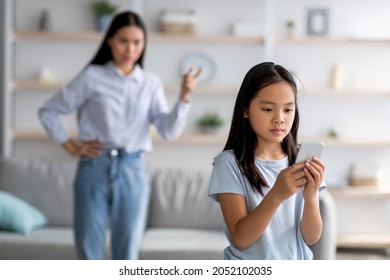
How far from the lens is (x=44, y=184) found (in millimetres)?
3391

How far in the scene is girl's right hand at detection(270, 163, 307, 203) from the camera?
949 millimetres

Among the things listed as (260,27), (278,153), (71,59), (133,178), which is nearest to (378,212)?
(260,27)

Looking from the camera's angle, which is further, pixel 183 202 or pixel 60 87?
pixel 60 87

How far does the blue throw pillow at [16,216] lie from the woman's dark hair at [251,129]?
2.14 metres

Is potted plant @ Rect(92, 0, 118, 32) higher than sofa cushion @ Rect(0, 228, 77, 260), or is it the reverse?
potted plant @ Rect(92, 0, 118, 32)

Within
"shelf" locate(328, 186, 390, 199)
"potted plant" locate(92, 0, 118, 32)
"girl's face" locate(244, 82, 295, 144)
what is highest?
"potted plant" locate(92, 0, 118, 32)

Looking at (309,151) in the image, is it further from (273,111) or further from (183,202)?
(183,202)

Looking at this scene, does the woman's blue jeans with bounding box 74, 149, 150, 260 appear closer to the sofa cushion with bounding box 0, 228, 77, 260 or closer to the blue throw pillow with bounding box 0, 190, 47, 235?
the sofa cushion with bounding box 0, 228, 77, 260

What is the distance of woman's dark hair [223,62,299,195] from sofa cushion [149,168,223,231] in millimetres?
2156

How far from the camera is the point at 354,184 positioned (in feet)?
13.5

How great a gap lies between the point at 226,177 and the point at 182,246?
1.85 metres

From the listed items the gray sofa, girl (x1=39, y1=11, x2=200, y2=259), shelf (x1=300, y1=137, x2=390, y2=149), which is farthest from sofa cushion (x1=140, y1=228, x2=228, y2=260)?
shelf (x1=300, y1=137, x2=390, y2=149)

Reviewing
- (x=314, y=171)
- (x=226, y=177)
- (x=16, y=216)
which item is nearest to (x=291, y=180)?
(x=314, y=171)
